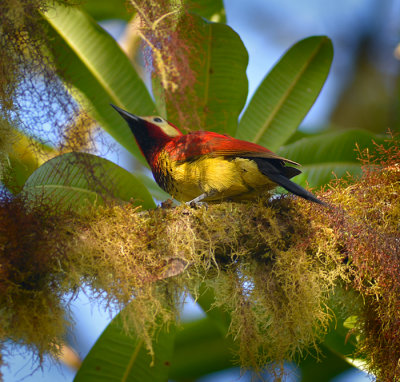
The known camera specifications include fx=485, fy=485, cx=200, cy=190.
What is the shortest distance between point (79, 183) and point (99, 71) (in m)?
0.84

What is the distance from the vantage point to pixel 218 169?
7.75 ft

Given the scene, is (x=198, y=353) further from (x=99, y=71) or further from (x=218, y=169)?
(x=99, y=71)

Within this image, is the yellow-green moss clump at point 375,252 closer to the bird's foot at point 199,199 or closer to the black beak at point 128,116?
the bird's foot at point 199,199

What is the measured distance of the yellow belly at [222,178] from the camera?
2.33 meters

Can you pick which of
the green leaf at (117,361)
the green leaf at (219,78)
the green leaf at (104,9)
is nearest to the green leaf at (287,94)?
the green leaf at (219,78)

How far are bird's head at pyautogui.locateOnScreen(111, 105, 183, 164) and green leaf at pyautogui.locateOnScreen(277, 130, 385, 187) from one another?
0.99 metres

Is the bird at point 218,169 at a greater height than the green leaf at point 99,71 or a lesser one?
lesser

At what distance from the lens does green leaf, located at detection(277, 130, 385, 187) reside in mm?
3217

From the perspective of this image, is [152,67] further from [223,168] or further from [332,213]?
[332,213]

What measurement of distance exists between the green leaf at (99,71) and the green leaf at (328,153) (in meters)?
1.08

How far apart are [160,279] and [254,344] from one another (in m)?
0.49

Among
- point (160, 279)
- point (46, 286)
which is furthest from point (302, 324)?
point (46, 286)

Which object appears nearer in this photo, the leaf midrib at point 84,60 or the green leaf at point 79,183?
the green leaf at point 79,183

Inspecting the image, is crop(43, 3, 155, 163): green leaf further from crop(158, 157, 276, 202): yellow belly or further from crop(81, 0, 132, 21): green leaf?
crop(81, 0, 132, 21): green leaf
